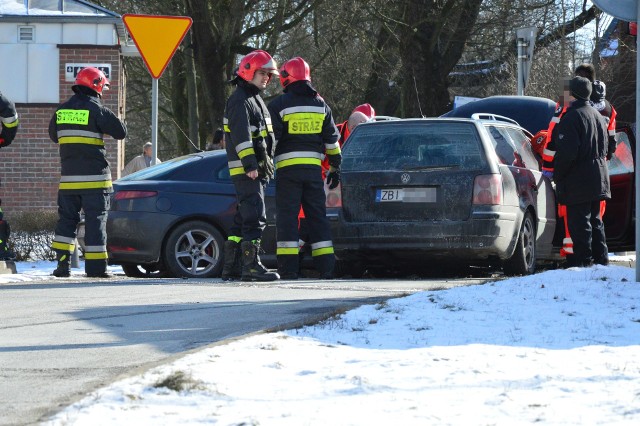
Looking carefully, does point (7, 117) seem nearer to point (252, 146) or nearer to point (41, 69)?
point (252, 146)

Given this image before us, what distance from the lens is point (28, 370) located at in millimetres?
5996

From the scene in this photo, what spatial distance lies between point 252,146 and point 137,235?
2394mm

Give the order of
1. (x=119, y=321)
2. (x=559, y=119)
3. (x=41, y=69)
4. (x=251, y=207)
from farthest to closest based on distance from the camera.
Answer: (x=41, y=69), (x=559, y=119), (x=251, y=207), (x=119, y=321)

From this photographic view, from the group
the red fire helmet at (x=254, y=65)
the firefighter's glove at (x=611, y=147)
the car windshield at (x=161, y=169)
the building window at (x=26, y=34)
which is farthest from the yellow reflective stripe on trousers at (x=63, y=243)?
the building window at (x=26, y=34)

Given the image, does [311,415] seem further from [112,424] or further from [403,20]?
[403,20]

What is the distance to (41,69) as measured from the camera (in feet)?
72.9

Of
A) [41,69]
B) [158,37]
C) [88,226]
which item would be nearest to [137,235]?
[88,226]

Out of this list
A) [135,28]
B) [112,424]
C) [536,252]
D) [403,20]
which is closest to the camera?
[112,424]

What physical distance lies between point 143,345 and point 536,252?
22.0 feet

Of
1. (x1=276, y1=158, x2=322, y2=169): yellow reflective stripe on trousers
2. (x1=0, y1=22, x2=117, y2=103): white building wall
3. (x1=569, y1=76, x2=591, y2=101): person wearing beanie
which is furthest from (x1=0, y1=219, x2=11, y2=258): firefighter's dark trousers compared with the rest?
(x1=0, y1=22, x2=117, y2=103): white building wall

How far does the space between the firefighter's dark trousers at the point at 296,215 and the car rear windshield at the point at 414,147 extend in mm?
662

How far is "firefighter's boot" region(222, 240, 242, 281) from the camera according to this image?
1147 centimetres

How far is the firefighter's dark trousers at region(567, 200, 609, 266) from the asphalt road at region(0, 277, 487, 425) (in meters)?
1.17

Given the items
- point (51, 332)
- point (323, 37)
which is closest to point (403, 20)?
point (323, 37)
